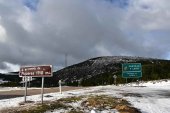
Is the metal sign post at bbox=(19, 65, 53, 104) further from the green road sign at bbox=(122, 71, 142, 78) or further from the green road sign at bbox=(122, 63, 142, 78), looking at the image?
the green road sign at bbox=(122, 63, 142, 78)

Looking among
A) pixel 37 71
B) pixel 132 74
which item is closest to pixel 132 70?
pixel 132 74

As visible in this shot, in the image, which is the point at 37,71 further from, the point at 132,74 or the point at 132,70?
→ the point at 132,70

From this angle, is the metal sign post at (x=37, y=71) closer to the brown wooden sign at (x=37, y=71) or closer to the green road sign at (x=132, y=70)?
the brown wooden sign at (x=37, y=71)

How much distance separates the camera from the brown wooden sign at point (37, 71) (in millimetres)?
23203

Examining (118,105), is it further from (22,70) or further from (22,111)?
(22,70)

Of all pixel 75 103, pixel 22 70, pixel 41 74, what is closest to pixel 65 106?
pixel 75 103

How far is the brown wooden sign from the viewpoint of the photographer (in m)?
23.2

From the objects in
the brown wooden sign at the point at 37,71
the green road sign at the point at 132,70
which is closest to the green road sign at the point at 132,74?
the green road sign at the point at 132,70

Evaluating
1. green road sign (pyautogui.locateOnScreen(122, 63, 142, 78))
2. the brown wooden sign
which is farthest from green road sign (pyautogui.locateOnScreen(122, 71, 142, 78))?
the brown wooden sign

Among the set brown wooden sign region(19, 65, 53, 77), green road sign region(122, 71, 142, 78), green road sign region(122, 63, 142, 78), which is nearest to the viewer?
brown wooden sign region(19, 65, 53, 77)

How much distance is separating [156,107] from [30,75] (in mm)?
7899

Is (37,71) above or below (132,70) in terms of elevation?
below

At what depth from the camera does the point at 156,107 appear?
76.8ft

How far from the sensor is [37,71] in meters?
24.0
